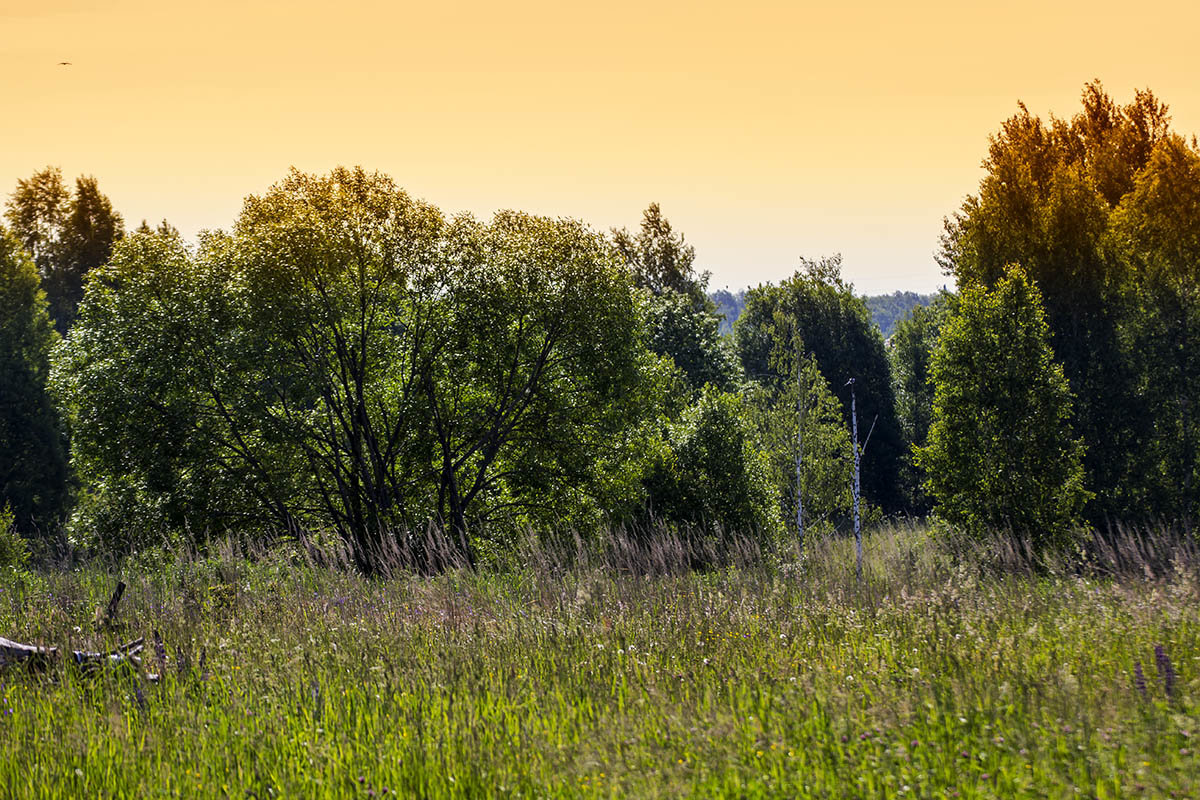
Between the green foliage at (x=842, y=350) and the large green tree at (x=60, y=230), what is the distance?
129 feet

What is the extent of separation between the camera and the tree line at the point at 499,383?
2209 centimetres

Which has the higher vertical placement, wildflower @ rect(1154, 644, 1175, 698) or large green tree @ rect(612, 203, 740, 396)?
large green tree @ rect(612, 203, 740, 396)

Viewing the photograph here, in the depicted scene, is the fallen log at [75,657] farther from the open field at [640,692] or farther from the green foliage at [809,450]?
the green foliage at [809,450]

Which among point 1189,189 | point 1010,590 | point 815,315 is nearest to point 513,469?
point 1010,590

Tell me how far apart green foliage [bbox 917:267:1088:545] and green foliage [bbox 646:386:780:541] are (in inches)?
222

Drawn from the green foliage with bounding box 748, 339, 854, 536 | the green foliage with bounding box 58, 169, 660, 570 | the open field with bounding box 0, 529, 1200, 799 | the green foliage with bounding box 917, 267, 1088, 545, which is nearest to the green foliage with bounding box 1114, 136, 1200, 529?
the green foliage with bounding box 917, 267, 1088, 545

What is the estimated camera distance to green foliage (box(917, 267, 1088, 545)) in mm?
23953

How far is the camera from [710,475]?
2819 centimetres

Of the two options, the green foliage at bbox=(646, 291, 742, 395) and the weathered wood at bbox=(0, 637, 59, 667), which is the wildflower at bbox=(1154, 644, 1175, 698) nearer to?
the weathered wood at bbox=(0, 637, 59, 667)

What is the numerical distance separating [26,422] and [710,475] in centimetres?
2927

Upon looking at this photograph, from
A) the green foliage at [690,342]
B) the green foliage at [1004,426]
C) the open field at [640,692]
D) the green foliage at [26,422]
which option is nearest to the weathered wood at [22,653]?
the open field at [640,692]

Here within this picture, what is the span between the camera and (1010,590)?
28.1 ft

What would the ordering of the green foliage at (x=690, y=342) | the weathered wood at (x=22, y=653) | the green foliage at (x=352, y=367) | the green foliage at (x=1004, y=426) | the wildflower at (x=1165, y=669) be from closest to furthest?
1. the wildflower at (x=1165, y=669)
2. the weathered wood at (x=22, y=653)
3. the green foliage at (x=352, y=367)
4. the green foliage at (x=1004, y=426)
5. the green foliage at (x=690, y=342)

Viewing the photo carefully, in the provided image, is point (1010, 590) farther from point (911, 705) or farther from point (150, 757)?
point (150, 757)
